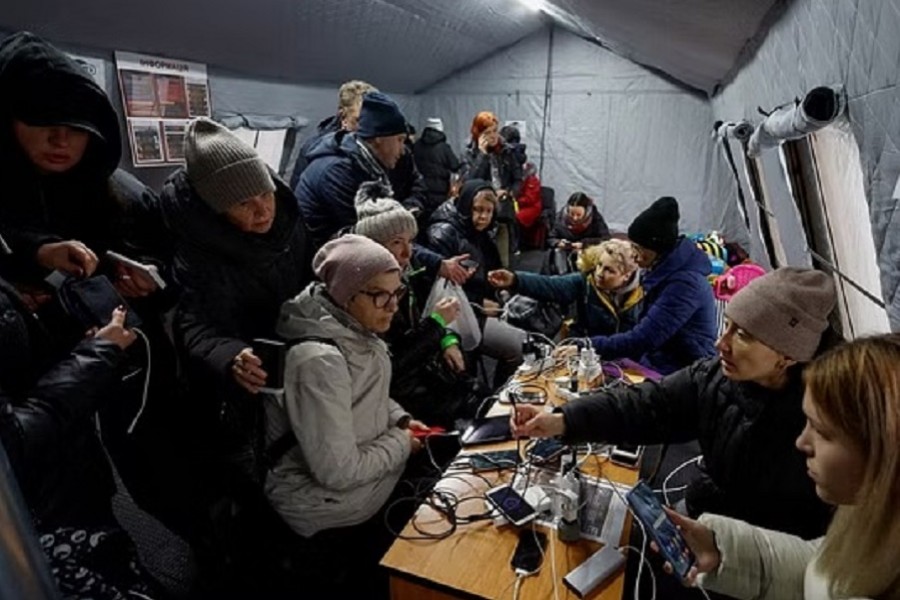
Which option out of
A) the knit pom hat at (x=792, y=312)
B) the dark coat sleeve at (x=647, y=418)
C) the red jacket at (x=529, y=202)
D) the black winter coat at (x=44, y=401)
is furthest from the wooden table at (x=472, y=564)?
the red jacket at (x=529, y=202)

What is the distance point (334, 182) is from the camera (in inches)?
84.4

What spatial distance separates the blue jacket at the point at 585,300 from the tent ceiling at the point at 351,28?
116cm

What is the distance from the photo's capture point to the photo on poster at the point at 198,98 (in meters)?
3.39

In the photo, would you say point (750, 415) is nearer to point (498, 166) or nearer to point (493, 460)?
point (493, 460)

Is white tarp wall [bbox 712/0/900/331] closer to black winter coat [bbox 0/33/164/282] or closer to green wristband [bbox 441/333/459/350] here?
green wristband [bbox 441/333/459/350]

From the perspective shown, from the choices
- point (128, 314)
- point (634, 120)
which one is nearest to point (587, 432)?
point (128, 314)

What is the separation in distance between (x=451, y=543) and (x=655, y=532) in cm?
43

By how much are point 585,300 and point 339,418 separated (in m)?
1.53

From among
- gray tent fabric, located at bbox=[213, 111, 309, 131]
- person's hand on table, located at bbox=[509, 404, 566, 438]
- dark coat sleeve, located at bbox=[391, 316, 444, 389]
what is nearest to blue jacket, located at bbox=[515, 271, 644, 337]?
dark coat sleeve, located at bbox=[391, 316, 444, 389]

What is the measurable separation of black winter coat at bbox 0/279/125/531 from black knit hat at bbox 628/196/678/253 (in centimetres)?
175

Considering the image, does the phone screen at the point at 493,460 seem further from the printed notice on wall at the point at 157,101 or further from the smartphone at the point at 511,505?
the printed notice on wall at the point at 157,101

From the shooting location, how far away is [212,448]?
1.49m

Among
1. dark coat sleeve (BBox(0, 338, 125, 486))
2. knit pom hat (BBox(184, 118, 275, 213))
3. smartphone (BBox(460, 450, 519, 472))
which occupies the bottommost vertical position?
smartphone (BBox(460, 450, 519, 472))

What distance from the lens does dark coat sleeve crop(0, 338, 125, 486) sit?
910 millimetres
